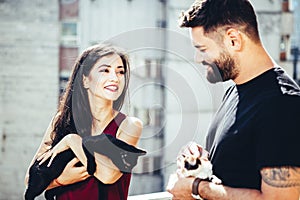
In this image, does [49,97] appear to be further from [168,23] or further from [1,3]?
[168,23]

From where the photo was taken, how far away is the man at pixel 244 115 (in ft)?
5.15

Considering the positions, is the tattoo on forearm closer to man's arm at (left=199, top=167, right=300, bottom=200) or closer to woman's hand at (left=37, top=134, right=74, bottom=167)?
man's arm at (left=199, top=167, right=300, bottom=200)

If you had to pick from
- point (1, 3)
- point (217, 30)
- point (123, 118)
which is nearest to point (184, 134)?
point (123, 118)

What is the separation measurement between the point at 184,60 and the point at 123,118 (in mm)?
385

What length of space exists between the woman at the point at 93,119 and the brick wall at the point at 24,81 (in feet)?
0.72

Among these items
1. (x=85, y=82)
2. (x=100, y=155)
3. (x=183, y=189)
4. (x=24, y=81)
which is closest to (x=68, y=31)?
(x=24, y=81)

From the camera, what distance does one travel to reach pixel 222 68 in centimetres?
181

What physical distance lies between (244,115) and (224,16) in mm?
389

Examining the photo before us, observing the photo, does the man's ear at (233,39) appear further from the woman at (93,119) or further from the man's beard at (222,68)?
the woman at (93,119)

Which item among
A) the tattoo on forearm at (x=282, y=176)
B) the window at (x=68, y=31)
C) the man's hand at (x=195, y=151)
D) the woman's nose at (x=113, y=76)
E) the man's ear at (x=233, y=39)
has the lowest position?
the tattoo on forearm at (x=282, y=176)

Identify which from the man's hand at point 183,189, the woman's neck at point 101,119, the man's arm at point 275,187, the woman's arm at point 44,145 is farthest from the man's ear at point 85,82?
the man's arm at point 275,187

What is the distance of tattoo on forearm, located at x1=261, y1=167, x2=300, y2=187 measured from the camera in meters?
1.55

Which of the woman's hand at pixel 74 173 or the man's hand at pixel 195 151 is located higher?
the man's hand at pixel 195 151

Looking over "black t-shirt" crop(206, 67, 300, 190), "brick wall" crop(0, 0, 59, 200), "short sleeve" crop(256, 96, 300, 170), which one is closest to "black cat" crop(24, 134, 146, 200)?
"brick wall" crop(0, 0, 59, 200)
